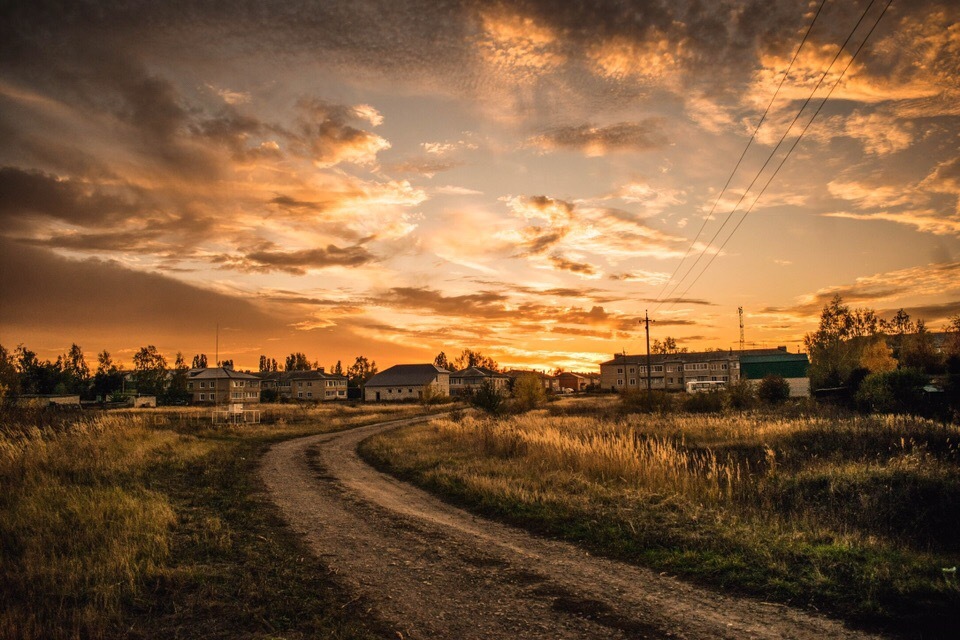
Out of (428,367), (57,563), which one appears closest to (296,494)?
(57,563)

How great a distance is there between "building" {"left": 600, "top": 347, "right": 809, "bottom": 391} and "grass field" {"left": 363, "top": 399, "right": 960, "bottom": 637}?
99.9 metres

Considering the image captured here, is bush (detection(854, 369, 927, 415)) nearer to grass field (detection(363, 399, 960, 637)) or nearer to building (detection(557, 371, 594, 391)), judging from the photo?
grass field (detection(363, 399, 960, 637))

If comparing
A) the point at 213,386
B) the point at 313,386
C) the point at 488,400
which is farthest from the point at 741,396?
the point at 213,386

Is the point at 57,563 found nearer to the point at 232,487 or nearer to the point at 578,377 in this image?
the point at 232,487

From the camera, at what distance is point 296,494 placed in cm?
1434

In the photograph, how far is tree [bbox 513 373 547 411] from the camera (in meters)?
50.0

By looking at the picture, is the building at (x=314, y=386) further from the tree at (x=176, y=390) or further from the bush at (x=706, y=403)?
the bush at (x=706, y=403)

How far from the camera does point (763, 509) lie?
11102mm

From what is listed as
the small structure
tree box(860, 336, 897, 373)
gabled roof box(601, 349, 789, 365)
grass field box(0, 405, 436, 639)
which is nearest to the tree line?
tree box(860, 336, 897, 373)

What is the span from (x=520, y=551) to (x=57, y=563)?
23.9 feet

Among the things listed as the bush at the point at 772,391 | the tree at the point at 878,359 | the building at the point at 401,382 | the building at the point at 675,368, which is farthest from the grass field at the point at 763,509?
the building at the point at 675,368

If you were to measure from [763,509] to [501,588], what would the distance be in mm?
6828

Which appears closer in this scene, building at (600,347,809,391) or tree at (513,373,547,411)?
tree at (513,373,547,411)

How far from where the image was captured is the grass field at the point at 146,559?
6.35m
